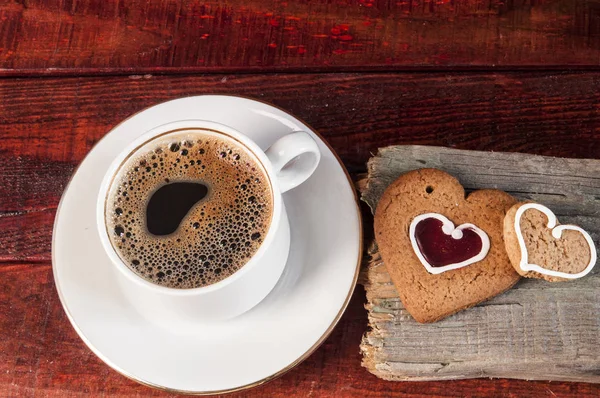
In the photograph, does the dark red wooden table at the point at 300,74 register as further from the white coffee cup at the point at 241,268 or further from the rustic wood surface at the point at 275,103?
the white coffee cup at the point at 241,268

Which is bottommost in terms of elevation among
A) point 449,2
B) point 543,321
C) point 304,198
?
point 543,321

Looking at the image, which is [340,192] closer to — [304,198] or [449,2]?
[304,198]

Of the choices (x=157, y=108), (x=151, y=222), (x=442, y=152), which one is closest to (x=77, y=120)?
(x=157, y=108)

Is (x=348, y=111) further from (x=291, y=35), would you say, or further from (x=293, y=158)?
(x=293, y=158)

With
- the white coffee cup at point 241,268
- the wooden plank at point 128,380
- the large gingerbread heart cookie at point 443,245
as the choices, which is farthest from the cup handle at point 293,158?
the wooden plank at point 128,380

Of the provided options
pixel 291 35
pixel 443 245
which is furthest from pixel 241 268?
pixel 291 35

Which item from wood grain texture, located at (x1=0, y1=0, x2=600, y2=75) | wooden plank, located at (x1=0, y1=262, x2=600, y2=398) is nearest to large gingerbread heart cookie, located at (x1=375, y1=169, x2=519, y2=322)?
wooden plank, located at (x1=0, y1=262, x2=600, y2=398)
